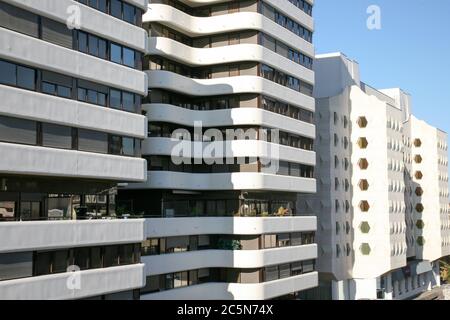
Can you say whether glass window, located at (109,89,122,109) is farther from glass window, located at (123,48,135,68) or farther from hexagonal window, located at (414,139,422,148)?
hexagonal window, located at (414,139,422,148)

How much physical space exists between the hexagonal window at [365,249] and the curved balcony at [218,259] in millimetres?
22830

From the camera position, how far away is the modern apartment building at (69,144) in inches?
1009

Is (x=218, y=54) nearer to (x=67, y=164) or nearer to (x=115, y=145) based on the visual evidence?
(x=115, y=145)

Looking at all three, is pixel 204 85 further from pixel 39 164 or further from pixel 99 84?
pixel 39 164

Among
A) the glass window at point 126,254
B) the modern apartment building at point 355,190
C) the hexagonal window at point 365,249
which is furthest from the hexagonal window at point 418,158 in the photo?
the glass window at point 126,254

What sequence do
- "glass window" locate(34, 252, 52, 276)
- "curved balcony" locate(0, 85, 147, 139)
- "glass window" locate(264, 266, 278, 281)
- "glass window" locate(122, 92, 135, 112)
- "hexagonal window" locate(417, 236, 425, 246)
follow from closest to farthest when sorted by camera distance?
"curved balcony" locate(0, 85, 147, 139) → "glass window" locate(34, 252, 52, 276) → "glass window" locate(122, 92, 135, 112) → "glass window" locate(264, 266, 278, 281) → "hexagonal window" locate(417, 236, 425, 246)

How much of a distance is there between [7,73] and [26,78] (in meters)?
1.17

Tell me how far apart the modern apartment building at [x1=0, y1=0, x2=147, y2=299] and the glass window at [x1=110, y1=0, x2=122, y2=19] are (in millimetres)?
80

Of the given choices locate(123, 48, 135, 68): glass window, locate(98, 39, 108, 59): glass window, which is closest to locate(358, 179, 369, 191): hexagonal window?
locate(123, 48, 135, 68): glass window

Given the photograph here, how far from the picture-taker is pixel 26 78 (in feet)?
87.5

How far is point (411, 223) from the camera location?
89.4m

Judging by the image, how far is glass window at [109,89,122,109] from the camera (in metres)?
32.4

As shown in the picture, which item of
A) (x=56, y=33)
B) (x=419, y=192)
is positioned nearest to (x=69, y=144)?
(x=56, y=33)

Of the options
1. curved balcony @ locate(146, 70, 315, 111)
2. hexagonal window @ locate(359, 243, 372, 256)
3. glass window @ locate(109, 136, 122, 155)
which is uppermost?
curved balcony @ locate(146, 70, 315, 111)
